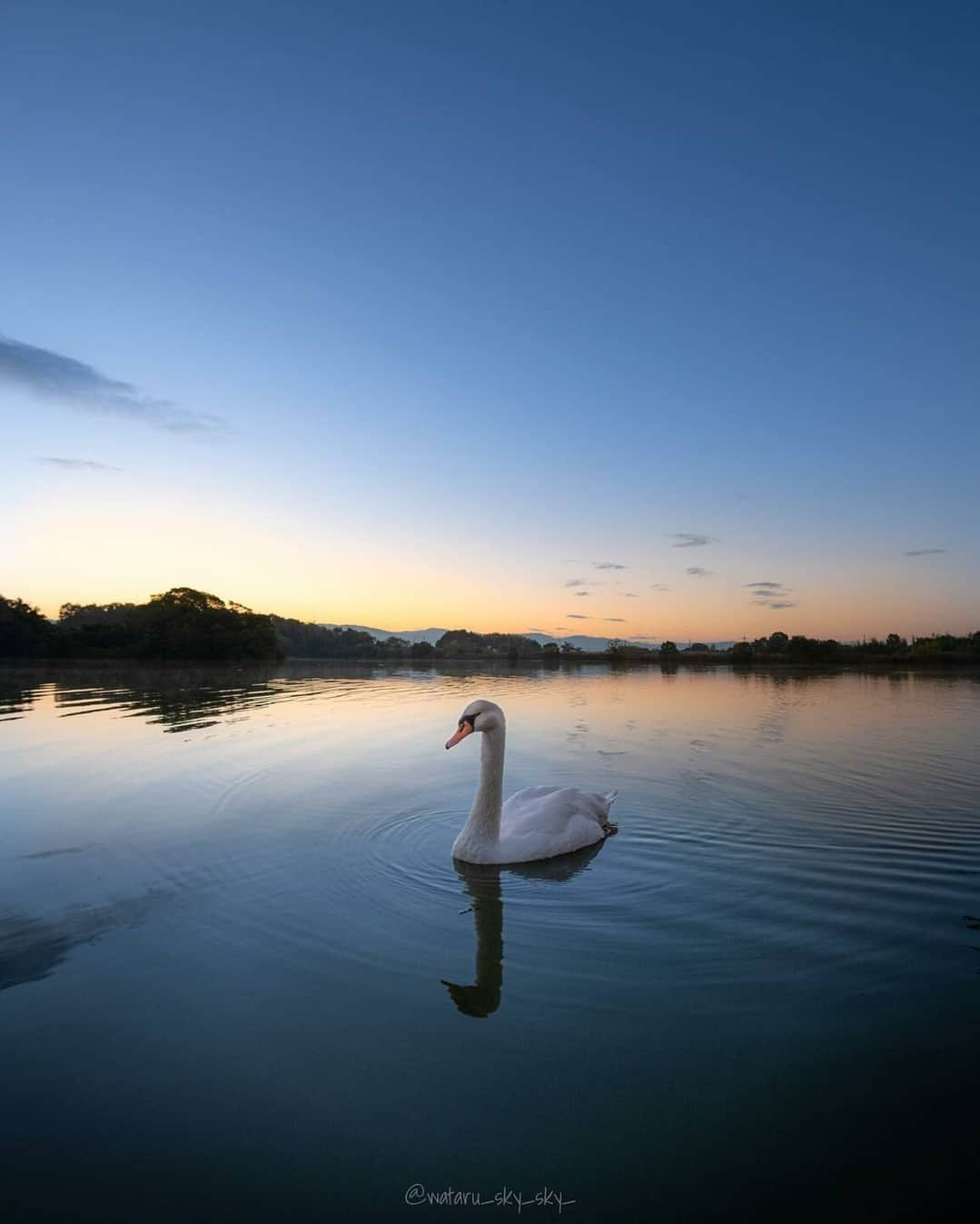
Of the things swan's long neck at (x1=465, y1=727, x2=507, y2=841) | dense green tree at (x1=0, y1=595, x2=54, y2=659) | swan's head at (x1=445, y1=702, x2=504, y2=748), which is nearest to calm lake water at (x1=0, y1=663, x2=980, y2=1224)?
swan's long neck at (x1=465, y1=727, x2=507, y2=841)

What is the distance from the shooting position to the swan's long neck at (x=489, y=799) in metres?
7.08

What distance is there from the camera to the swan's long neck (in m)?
7.08

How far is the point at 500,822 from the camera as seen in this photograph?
7.65m

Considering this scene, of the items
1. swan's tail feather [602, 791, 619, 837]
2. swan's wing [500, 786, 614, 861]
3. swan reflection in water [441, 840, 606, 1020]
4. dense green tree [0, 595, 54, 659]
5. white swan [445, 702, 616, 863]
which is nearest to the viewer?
swan reflection in water [441, 840, 606, 1020]

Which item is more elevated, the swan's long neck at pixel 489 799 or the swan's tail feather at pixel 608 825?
the swan's long neck at pixel 489 799

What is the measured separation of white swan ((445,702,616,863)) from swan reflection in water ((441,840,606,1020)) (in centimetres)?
9

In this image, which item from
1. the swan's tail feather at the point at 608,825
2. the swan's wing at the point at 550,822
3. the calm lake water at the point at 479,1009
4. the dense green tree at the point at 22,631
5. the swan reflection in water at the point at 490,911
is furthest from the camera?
the dense green tree at the point at 22,631

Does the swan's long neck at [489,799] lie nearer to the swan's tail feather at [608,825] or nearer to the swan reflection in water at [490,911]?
the swan reflection in water at [490,911]

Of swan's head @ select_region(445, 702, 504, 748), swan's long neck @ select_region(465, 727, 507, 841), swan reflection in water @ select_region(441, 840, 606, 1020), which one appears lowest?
swan reflection in water @ select_region(441, 840, 606, 1020)

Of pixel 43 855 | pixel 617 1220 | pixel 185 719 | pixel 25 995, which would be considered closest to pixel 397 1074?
pixel 617 1220

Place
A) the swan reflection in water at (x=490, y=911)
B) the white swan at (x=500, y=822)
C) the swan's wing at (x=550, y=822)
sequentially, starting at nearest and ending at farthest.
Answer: the swan reflection in water at (x=490, y=911), the white swan at (x=500, y=822), the swan's wing at (x=550, y=822)

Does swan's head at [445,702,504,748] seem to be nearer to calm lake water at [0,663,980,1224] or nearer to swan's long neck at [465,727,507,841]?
swan's long neck at [465,727,507,841]

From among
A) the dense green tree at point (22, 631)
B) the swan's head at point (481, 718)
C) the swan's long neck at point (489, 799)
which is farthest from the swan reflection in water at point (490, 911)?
the dense green tree at point (22, 631)

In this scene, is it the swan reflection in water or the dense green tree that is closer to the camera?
the swan reflection in water
